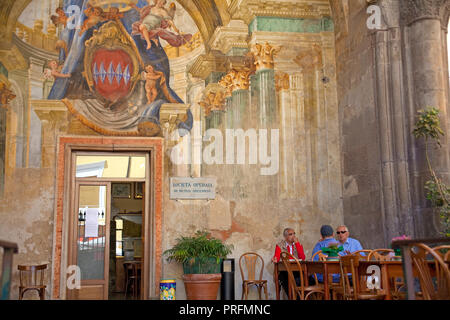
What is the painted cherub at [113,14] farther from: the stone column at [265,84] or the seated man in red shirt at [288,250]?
the seated man in red shirt at [288,250]

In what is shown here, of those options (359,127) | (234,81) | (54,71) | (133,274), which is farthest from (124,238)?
(359,127)

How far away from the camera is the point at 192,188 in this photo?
10453 mm

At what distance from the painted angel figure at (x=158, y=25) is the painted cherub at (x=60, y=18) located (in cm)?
125

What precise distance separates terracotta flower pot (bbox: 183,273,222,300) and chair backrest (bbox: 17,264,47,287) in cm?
236

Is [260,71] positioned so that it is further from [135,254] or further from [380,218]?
[135,254]

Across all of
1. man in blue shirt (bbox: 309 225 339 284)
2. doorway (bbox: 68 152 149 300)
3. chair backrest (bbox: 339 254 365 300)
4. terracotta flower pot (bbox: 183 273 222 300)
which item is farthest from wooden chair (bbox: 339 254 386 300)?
doorway (bbox: 68 152 149 300)

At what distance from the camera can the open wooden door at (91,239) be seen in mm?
Result: 10055

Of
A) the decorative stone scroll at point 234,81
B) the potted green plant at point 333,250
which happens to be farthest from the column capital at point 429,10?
the potted green plant at point 333,250

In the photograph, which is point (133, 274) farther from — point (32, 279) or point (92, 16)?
point (92, 16)

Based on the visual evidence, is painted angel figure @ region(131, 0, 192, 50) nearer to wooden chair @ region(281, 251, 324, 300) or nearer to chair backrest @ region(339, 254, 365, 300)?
wooden chair @ region(281, 251, 324, 300)

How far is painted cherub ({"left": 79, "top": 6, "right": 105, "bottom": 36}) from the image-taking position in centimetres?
1067

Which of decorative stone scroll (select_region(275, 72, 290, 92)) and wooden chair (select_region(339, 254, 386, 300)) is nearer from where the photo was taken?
wooden chair (select_region(339, 254, 386, 300))

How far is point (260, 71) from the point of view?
11.0m
